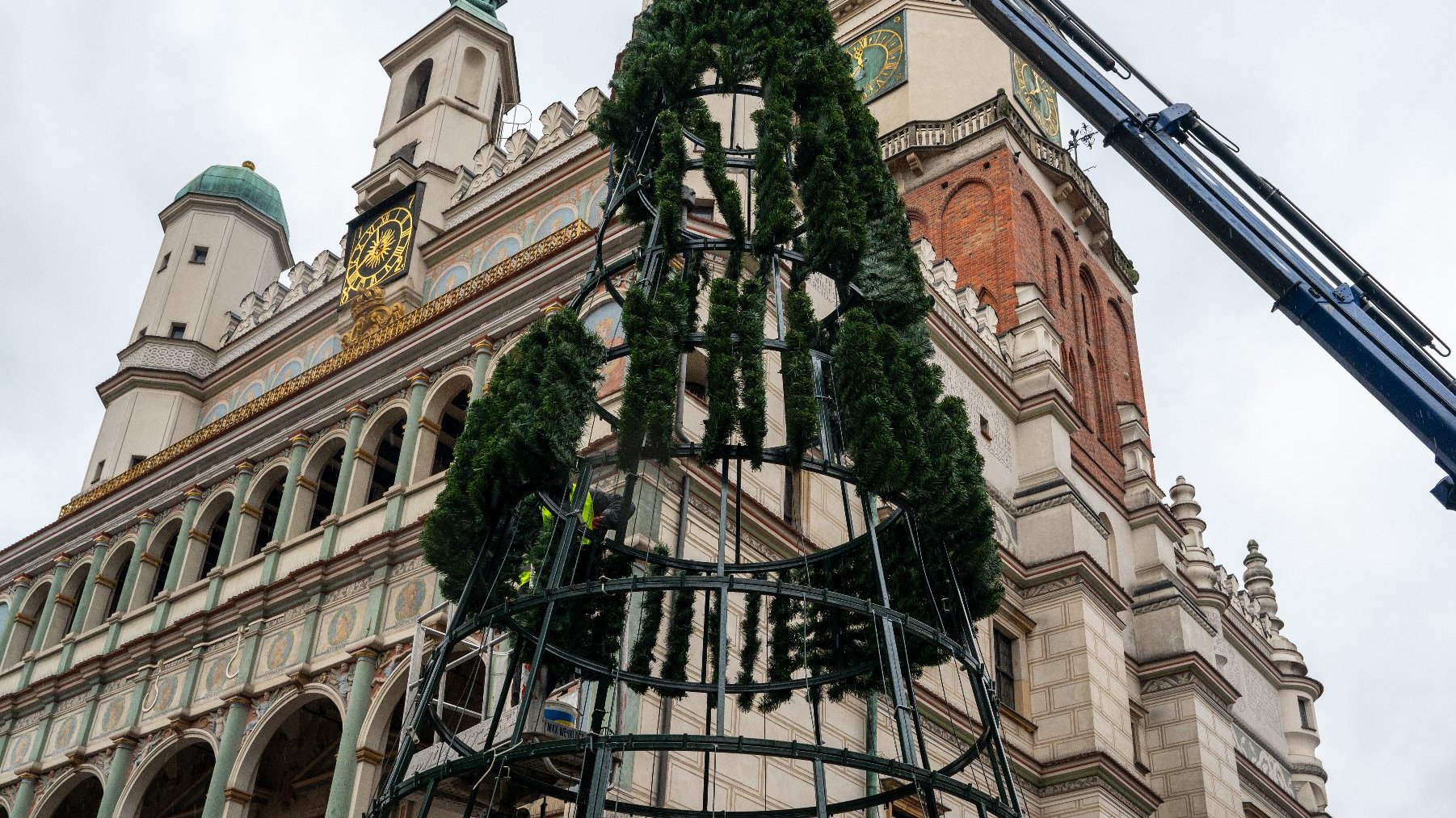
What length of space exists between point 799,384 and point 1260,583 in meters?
32.9

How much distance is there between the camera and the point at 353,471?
84.0ft

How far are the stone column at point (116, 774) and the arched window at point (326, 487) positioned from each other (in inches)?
178

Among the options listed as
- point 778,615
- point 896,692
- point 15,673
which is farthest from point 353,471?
point 896,692

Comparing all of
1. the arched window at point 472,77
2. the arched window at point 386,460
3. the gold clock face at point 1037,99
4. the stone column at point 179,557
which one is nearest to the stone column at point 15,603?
the stone column at point 179,557

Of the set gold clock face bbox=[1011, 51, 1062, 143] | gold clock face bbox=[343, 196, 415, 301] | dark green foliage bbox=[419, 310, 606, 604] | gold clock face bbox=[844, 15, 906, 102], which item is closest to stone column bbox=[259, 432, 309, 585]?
gold clock face bbox=[343, 196, 415, 301]

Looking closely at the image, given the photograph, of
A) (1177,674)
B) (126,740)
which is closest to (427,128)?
(126,740)

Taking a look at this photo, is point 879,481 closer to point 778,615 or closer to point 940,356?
point 778,615

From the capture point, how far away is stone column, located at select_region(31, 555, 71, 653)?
98.8 ft

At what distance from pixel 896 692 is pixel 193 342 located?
2660 cm

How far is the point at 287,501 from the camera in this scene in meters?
26.5

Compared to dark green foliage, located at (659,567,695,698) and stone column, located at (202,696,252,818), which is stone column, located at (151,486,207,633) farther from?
dark green foliage, located at (659,567,695,698)

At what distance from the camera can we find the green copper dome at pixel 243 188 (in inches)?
1497

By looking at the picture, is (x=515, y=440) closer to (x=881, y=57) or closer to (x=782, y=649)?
(x=782, y=649)

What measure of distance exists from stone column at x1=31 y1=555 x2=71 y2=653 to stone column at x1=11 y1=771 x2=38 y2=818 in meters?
3.28
